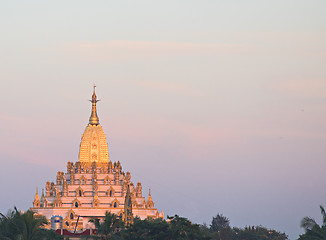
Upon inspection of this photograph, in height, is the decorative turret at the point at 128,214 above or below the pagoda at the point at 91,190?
below

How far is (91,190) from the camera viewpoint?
186625 millimetres

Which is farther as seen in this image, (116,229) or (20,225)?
(116,229)

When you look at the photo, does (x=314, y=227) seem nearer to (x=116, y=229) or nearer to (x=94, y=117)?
(x=116, y=229)

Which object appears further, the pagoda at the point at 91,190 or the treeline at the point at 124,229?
the pagoda at the point at 91,190

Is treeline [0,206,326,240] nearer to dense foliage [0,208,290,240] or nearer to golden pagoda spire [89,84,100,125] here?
dense foliage [0,208,290,240]

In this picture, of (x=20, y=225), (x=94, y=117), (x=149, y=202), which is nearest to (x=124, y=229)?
(x=20, y=225)

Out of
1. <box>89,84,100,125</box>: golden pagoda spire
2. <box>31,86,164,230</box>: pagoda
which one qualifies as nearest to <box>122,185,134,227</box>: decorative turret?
<box>31,86,164,230</box>: pagoda

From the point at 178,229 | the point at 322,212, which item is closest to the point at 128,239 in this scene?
the point at 178,229

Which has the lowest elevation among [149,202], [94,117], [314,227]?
[314,227]

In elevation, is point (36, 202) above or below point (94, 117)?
below

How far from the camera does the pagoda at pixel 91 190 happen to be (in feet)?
598

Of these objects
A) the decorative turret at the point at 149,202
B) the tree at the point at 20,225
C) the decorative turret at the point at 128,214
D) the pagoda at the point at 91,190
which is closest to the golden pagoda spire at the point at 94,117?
the pagoda at the point at 91,190

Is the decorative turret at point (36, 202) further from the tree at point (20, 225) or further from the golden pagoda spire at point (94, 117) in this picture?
the tree at point (20, 225)

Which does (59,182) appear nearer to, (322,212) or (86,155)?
(86,155)
